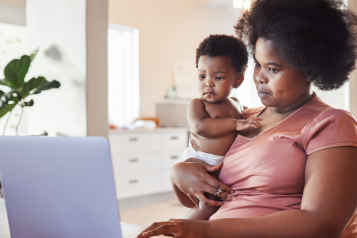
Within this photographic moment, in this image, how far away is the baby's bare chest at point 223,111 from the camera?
1.38 m

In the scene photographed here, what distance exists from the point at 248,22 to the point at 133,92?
408cm

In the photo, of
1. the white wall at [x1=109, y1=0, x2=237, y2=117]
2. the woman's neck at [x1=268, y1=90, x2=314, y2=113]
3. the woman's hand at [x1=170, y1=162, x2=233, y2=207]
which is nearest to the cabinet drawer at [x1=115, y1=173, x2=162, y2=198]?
the white wall at [x1=109, y1=0, x2=237, y2=117]

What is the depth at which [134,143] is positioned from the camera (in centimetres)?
442

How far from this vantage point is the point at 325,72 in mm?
1028

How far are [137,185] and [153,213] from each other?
1.40 feet

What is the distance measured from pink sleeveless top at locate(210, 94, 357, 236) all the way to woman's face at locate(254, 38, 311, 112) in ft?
0.17

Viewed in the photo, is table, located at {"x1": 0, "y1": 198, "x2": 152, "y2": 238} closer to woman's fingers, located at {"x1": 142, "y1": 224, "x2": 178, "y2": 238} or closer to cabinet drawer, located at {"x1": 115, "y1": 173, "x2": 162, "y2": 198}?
woman's fingers, located at {"x1": 142, "y1": 224, "x2": 178, "y2": 238}

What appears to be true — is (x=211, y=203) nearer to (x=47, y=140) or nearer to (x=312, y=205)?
(x=312, y=205)

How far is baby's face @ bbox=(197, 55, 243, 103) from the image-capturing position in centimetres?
136

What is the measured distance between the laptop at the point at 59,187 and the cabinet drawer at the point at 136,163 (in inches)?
135

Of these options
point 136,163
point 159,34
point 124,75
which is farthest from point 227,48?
point 159,34

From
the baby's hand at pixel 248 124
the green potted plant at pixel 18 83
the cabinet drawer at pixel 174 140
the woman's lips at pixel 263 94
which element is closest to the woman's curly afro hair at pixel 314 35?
the woman's lips at pixel 263 94

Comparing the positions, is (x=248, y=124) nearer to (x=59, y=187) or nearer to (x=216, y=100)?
(x=216, y=100)

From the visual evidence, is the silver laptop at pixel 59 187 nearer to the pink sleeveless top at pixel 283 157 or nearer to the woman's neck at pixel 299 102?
the pink sleeveless top at pixel 283 157
